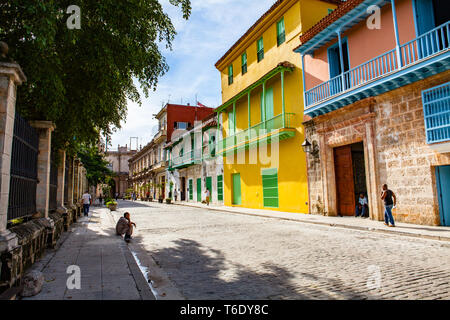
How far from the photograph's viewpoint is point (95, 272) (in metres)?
4.74

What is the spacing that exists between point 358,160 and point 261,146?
6058mm

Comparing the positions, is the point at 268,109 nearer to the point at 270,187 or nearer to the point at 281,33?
the point at 281,33

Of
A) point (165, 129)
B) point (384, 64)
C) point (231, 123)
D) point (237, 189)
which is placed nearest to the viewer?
point (384, 64)

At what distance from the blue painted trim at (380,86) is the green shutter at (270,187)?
15.5 feet

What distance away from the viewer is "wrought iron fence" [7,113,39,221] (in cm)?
470

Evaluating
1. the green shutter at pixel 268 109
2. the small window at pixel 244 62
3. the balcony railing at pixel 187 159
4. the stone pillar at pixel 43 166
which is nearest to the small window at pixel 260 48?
the small window at pixel 244 62

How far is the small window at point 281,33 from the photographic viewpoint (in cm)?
1661

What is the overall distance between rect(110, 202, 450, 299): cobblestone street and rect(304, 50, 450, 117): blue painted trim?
497 cm

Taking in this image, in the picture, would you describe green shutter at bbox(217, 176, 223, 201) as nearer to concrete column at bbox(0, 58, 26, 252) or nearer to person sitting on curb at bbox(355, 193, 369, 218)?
person sitting on curb at bbox(355, 193, 369, 218)

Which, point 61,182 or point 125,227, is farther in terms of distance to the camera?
point 61,182

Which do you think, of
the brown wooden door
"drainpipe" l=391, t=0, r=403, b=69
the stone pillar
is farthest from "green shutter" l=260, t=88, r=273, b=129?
the stone pillar

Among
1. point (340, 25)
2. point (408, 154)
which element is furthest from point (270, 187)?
point (340, 25)

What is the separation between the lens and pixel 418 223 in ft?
31.4

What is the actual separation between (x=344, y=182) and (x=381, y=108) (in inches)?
148
